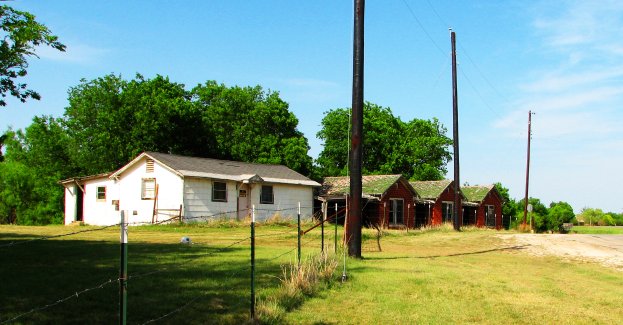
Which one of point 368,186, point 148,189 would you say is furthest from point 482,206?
point 148,189

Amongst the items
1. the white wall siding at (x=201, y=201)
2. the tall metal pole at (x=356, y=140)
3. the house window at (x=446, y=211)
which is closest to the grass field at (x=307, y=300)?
the tall metal pole at (x=356, y=140)

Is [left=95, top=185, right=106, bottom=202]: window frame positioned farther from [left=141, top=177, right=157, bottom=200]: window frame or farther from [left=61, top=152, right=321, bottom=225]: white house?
[left=141, top=177, right=157, bottom=200]: window frame

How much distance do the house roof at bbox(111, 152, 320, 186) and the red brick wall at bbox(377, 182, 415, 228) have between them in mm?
5266

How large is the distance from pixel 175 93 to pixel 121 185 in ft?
64.7

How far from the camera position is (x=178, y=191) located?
34.0 m

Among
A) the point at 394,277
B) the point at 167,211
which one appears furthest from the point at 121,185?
the point at 394,277

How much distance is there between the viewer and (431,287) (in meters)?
12.2

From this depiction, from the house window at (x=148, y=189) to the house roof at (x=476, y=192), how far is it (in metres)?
32.0

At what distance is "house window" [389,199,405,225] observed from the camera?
144ft

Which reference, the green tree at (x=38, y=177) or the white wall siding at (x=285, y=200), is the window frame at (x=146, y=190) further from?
the green tree at (x=38, y=177)

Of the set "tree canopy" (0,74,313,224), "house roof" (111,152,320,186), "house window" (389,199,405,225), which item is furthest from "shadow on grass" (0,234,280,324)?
"tree canopy" (0,74,313,224)

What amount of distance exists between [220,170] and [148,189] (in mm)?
4534

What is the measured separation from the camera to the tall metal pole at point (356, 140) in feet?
55.6

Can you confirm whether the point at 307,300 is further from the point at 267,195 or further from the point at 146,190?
the point at 267,195
